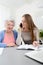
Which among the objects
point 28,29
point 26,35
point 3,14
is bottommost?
point 26,35

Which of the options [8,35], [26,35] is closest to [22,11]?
[26,35]

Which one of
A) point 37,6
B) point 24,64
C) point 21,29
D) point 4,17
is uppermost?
point 37,6

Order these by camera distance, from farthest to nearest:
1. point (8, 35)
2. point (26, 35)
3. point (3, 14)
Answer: point (3, 14), point (26, 35), point (8, 35)

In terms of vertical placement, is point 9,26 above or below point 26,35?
above

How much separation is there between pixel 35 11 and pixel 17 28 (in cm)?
51

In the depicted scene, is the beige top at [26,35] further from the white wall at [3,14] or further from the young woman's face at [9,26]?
the white wall at [3,14]

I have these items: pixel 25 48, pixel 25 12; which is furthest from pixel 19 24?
pixel 25 48

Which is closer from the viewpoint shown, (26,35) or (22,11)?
(26,35)

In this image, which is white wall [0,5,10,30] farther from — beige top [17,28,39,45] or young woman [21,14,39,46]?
beige top [17,28,39,45]

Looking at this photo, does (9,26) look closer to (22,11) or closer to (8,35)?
(8,35)

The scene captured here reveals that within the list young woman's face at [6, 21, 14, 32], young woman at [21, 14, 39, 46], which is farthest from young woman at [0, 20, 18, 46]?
young woman at [21, 14, 39, 46]

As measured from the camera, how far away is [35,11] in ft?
9.61

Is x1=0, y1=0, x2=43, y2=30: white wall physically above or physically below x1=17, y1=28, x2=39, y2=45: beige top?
above

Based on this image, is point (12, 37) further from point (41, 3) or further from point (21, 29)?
point (41, 3)
